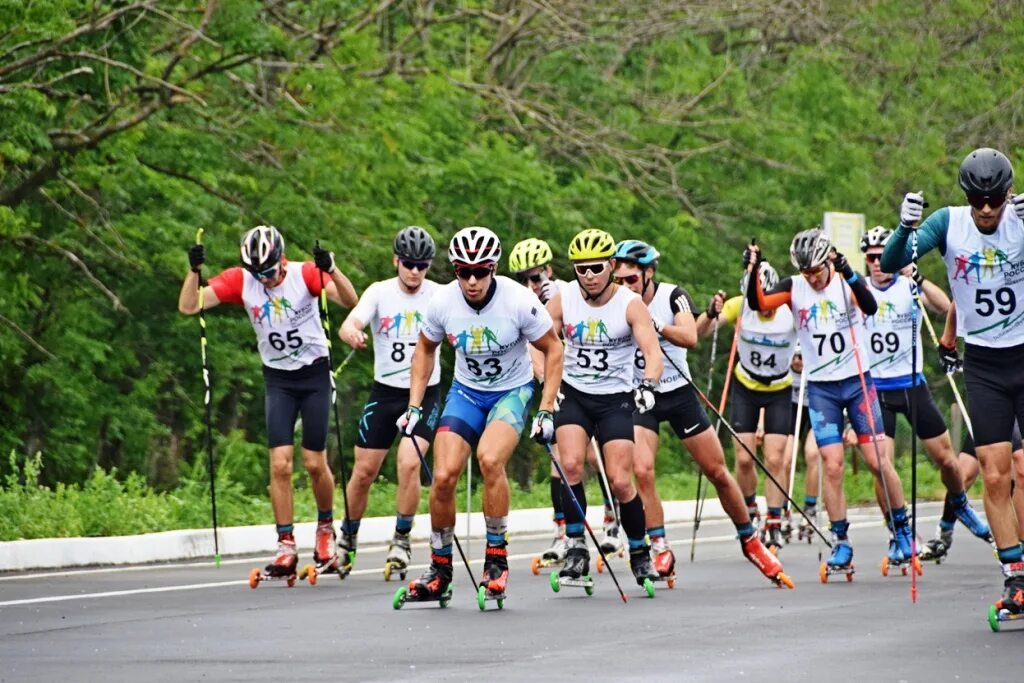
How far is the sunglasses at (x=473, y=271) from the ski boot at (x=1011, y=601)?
3.33m

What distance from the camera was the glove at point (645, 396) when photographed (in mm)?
13148

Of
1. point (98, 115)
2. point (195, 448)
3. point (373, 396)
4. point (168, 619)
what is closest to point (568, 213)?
point (195, 448)

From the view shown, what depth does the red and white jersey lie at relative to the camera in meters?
14.7

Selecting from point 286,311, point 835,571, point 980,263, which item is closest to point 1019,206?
point 980,263

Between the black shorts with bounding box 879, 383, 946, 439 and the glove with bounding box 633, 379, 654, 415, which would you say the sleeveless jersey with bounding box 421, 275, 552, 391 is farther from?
the black shorts with bounding box 879, 383, 946, 439

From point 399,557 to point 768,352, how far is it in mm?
4991

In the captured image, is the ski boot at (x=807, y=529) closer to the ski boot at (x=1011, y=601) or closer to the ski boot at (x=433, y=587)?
the ski boot at (x=433, y=587)

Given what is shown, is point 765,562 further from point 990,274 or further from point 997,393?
point 990,274

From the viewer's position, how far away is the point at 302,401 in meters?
14.9

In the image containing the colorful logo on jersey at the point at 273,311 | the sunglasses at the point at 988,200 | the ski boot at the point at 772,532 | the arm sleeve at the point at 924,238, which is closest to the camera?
the sunglasses at the point at 988,200

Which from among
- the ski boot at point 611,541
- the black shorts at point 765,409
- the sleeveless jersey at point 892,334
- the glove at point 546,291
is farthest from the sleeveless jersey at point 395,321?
the black shorts at point 765,409

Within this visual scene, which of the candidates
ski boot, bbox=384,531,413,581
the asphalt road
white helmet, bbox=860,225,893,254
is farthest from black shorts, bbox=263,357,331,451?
white helmet, bbox=860,225,893,254

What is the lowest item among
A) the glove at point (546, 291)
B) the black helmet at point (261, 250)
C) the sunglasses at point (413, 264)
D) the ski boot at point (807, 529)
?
the ski boot at point (807, 529)

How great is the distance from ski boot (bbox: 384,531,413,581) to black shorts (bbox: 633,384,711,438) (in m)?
2.03
